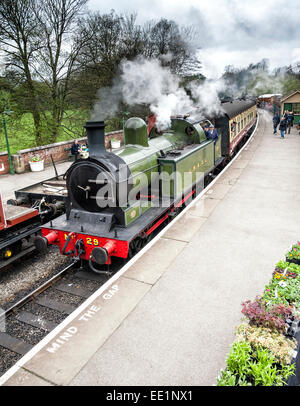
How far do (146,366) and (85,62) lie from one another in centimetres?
1769

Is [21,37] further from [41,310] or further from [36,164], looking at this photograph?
[41,310]

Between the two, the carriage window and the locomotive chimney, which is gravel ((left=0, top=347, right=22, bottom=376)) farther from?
the carriage window

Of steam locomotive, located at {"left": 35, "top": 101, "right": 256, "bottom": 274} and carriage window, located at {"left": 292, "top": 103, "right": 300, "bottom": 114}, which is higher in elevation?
carriage window, located at {"left": 292, "top": 103, "right": 300, "bottom": 114}

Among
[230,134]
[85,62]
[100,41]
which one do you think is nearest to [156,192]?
[230,134]

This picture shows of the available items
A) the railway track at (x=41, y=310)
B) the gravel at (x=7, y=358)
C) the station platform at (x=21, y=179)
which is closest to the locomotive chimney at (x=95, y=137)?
the railway track at (x=41, y=310)

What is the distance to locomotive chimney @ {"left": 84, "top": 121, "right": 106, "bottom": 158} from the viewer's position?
5613 millimetres

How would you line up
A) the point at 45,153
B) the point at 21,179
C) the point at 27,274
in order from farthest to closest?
the point at 45,153, the point at 21,179, the point at 27,274

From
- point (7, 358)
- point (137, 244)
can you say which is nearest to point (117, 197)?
point (137, 244)

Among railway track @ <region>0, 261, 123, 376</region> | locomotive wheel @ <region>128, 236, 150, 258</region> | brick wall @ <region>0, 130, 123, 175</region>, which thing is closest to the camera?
railway track @ <region>0, 261, 123, 376</region>

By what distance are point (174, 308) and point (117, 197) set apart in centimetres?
234

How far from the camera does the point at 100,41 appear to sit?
19.7 meters

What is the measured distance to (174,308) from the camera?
4555 millimetres

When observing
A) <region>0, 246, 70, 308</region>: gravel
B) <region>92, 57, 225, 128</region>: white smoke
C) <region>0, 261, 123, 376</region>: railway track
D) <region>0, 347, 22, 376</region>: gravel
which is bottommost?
<region>0, 347, 22, 376</region>: gravel

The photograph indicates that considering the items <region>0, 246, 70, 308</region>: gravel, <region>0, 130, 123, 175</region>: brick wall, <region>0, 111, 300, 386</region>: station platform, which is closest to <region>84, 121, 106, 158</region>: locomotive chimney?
<region>0, 111, 300, 386</region>: station platform
